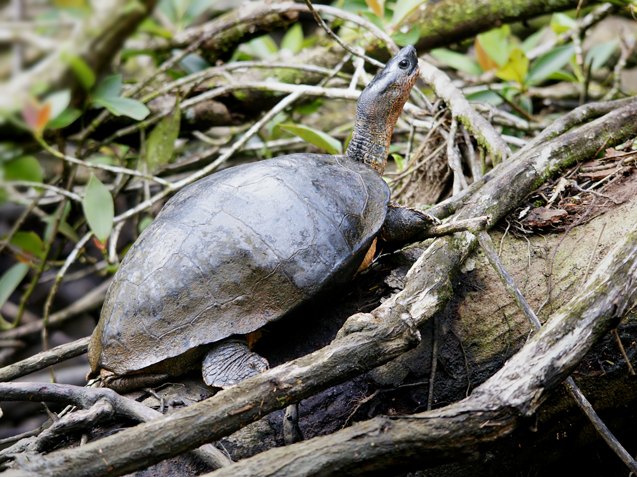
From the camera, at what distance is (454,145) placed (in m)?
3.40

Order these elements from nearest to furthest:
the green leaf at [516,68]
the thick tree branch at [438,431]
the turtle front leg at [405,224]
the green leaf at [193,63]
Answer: the thick tree branch at [438,431]
the turtle front leg at [405,224]
the green leaf at [516,68]
the green leaf at [193,63]

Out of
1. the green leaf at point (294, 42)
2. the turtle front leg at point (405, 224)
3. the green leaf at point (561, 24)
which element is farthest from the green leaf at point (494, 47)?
the turtle front leg at point (405, 224)

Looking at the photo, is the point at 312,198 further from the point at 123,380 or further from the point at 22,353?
the point at 22,353

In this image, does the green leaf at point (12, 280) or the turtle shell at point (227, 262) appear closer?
the turtle shell at point (227, 262)

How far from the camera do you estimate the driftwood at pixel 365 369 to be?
1.72 m

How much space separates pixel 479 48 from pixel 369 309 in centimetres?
272

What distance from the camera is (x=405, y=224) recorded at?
2645mm

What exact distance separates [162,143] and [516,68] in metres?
2.22

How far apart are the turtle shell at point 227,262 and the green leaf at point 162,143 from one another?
1.44 meters

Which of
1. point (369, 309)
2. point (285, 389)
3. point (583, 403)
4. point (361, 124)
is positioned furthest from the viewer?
point (361, 124)

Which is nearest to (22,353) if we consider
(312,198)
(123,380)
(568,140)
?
(123,380)

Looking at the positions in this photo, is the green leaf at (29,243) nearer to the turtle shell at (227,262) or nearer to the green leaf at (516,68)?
the turtle shell at (227,262)

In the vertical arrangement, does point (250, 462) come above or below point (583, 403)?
above

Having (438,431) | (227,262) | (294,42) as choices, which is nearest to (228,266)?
(227,262)
